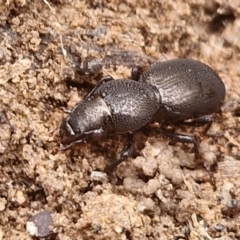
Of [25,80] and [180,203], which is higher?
[25,80]

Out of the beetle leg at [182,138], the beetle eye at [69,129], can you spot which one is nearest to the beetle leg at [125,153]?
the beetle leg at [182,138]

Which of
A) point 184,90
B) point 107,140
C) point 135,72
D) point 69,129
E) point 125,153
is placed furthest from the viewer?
point 135,72

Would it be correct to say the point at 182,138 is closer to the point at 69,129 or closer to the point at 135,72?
the point at 135,72

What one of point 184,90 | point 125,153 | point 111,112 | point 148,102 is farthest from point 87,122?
point 184,90

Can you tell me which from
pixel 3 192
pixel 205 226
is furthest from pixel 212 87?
pixel 3 192

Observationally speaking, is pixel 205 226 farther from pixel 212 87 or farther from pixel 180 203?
pixel 212 87

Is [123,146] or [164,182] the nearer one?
[164,182]
